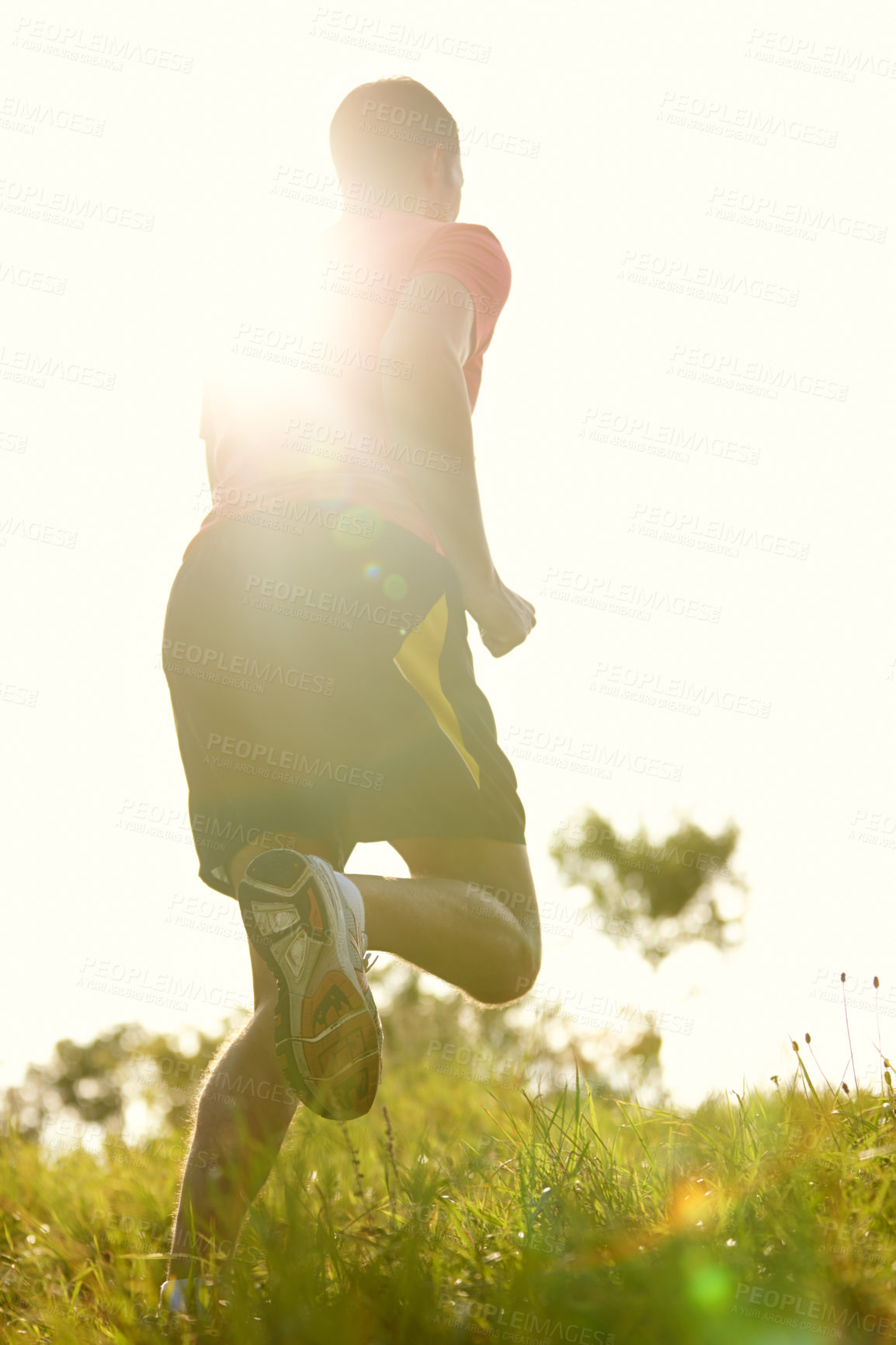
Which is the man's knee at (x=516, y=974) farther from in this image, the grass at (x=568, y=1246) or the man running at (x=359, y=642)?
the grass at (x=568, y=1246)

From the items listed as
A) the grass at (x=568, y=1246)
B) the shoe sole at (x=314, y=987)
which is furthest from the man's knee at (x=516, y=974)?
the shoe sole at (x=314, y=987)

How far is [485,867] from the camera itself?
2494 millimetres

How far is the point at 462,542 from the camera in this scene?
257 centimetres

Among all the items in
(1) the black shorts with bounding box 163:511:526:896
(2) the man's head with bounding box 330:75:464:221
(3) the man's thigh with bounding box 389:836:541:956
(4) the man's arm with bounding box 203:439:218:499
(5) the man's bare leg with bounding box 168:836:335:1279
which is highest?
(2) the man's head with bounding box 330:75:464:221

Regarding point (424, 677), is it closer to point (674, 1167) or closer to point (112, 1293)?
point (674, 1167)

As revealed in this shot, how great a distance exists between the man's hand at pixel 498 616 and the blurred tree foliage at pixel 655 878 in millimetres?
20071

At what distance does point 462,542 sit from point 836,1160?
167cm

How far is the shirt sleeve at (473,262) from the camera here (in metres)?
2.64

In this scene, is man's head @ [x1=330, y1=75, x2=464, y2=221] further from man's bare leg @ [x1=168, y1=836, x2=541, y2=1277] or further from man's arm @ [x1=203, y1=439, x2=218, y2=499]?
man's bare leg @ [x1=168, y1=836, x2=541, y2=1277]

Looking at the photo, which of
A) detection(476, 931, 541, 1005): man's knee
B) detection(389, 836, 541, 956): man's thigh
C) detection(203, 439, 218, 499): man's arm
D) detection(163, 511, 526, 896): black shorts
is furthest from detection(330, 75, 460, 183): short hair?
detection(476, 931, 541, 1005): man's knee

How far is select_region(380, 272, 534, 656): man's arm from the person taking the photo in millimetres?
2520

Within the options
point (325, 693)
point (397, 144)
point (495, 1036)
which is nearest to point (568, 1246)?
point (325, 693)

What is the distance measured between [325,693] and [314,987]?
0.71 meters

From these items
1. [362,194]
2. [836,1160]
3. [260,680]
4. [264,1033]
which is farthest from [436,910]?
[362,194]
